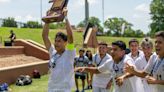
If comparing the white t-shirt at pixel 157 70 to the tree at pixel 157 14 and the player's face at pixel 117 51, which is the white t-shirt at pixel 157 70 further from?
the tree at pixel 157 14

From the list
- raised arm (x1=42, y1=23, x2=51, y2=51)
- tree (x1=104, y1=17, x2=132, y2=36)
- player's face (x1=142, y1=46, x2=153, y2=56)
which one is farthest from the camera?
tree (x1=104, y1=17, x2=132, y2=36)

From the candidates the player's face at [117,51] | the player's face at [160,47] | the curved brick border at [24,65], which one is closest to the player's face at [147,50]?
the player's face at [117,51]

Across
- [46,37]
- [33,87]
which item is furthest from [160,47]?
[33,87]

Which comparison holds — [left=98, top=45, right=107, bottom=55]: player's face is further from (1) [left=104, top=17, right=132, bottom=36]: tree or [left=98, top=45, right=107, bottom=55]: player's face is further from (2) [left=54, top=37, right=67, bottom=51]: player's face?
(1) [left=104, top=17, right=132, bottom=36]: tree

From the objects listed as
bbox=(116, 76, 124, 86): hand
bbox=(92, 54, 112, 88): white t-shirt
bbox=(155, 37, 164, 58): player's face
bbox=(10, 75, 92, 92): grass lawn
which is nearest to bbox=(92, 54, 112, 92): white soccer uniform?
bbox=(92, 54, 112, 88): white t-shirt

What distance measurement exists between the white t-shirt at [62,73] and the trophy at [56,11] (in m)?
0.59

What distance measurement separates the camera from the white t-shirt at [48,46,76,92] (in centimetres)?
674

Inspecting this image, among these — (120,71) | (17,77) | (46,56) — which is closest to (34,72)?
(17,77)

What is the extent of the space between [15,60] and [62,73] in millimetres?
18729

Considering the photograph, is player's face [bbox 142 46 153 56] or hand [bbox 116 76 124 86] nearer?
hand [bbox 116 76 124 86]

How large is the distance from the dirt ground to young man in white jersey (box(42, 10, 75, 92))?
52.6 ft

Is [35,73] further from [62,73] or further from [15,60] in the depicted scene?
[62,73]

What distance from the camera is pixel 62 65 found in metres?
6.77

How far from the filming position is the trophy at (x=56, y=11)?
21.0 ft
